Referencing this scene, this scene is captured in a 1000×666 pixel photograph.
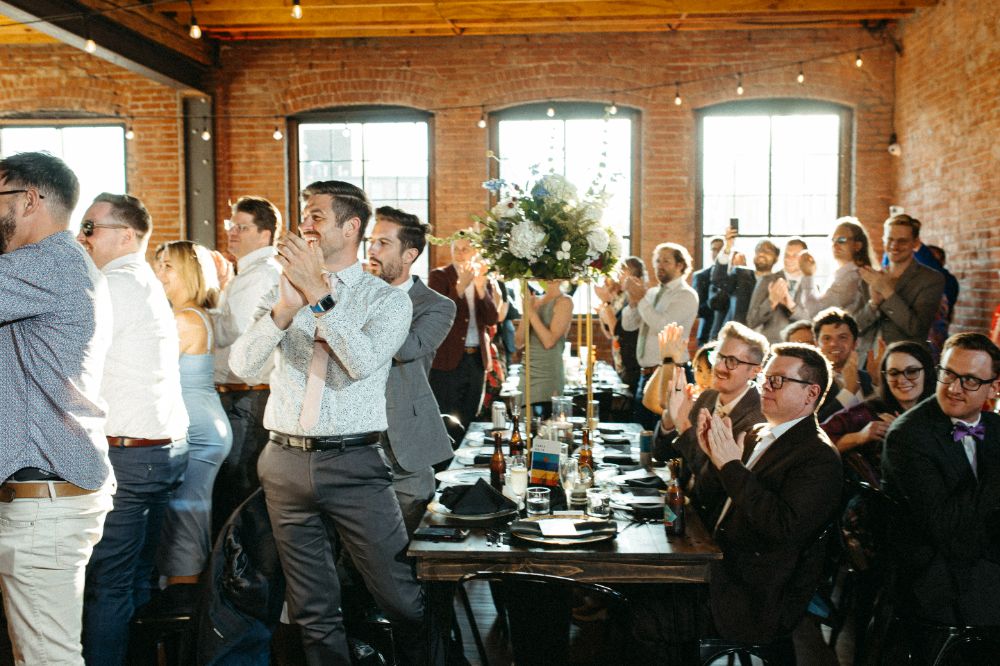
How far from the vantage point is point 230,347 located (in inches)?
152

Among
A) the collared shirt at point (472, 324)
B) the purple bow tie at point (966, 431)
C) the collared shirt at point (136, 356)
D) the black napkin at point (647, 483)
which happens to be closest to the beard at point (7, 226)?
the collared shirt at point (136, 356)

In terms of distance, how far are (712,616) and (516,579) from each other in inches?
36.4

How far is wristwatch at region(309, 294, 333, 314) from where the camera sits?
2309 millimetres

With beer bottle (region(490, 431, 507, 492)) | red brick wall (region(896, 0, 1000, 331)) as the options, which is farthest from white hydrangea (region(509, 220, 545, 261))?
red brick wall (region(896, 0, 1000, 331))

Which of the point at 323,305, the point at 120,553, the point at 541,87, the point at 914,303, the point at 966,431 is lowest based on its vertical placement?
the point at 120,553

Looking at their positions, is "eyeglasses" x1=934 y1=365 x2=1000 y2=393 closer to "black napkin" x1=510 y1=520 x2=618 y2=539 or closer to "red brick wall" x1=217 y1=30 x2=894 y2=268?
"black napkin" x1=510 y1=520 x2=618 y2=539

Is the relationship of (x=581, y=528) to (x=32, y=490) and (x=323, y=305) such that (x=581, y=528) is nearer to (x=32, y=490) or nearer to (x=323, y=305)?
(x=323, y=305)

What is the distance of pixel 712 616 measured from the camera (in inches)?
98.7

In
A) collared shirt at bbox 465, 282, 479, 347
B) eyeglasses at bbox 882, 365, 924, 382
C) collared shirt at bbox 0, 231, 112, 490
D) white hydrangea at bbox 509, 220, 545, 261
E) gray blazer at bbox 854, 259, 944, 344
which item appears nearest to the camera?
collared shirt at bbox 0, 231, 112, 490

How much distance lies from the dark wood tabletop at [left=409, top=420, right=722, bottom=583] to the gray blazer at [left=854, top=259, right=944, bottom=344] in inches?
126

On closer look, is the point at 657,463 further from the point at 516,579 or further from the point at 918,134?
the point at 918,134

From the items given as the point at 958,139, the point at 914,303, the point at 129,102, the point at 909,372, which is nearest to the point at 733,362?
the point at 909,372

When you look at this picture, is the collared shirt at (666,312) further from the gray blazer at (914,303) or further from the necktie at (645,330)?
the gray blazer at (914,303)

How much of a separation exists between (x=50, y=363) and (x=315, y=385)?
67cm
